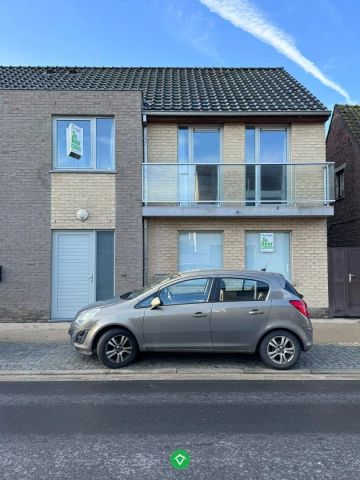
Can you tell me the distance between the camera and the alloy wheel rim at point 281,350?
6660 millimetres

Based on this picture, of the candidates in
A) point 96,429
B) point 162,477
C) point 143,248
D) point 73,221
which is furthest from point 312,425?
point 73,221

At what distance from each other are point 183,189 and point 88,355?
564cm

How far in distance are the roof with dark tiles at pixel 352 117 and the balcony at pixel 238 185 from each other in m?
4.23

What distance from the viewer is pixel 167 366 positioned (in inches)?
266

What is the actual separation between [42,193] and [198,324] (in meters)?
6.48

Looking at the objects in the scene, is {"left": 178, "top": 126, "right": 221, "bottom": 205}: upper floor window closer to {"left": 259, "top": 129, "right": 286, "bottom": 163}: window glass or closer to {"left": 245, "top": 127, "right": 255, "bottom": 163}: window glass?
{"left": 245, "top": 127, "right": 255, "bottom": 163}: window glass

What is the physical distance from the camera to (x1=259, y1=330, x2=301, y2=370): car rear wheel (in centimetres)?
666

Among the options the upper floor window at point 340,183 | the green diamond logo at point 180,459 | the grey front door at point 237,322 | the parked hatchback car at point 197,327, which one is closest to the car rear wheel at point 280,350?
the parked hatchback car at point 197,327

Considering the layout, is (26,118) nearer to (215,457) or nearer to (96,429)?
(96,429)

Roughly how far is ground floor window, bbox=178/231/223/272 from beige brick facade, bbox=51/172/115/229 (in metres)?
2.03

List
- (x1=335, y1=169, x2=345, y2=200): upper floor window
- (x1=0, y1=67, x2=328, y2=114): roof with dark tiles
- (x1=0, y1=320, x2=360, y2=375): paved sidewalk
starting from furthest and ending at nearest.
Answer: (x1=335, y1=169, x2=345, y2=200): upper floor window < (x1=0, y1=67, x2=328, y2=114): roof with dark tiles < (x1=0, y1=320, x2=360, y2=375): paved sidewalk

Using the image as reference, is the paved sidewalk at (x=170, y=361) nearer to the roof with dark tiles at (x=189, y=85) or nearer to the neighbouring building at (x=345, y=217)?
the neighbouring building at (x=345, y=217)

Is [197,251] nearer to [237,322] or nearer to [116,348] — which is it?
[237,322]

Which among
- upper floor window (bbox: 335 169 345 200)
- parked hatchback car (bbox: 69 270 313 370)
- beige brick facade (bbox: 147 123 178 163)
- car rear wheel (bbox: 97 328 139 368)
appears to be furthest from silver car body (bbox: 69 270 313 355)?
upper floor window (bbox: 335 169 345 200)
